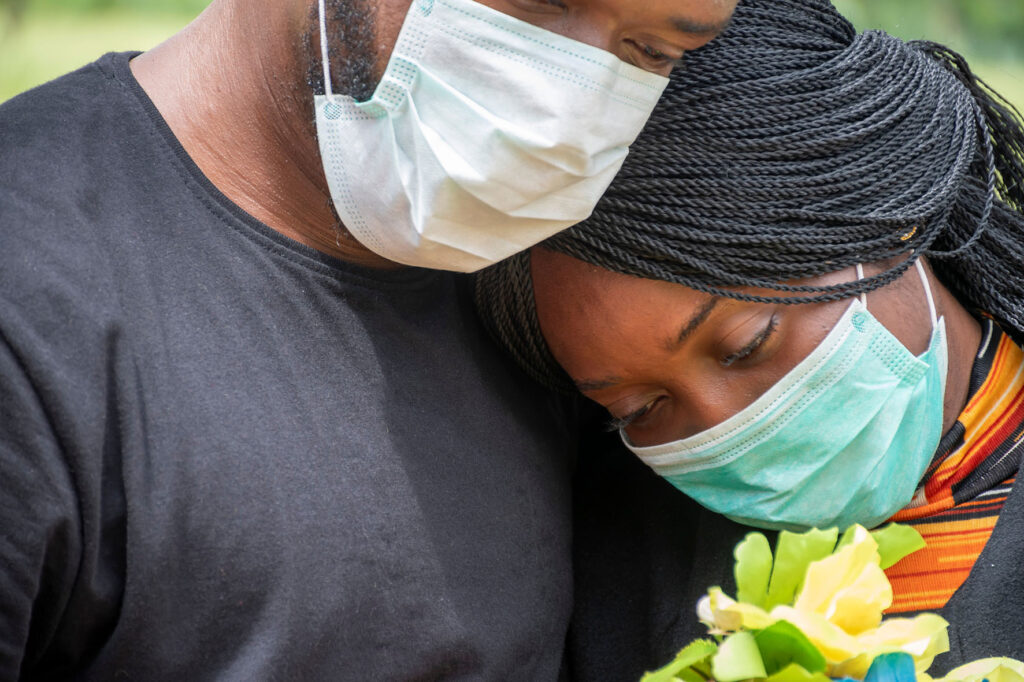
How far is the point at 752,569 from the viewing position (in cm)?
139

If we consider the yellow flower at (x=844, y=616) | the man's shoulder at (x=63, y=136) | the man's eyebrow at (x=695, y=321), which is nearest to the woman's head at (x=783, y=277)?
the man's eyebrow at (x=695, y=321)

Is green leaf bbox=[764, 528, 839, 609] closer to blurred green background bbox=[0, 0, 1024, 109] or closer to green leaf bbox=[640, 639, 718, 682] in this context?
green leaf bbox=[640, 639, 718, 682]

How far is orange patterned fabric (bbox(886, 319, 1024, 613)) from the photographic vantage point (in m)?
1.84

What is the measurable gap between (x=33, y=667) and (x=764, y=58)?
1421 mm

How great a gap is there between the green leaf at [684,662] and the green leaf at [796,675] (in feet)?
0.44

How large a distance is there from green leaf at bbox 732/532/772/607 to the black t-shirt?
473 millimetres

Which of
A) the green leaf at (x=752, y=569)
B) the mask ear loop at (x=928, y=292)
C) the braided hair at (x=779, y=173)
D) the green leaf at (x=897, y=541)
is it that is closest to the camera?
the green leaf at (x=752, y=569)

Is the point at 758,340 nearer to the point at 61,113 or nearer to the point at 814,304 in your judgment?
the point at 814,304

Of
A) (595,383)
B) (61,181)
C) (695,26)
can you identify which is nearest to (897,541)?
(595,383)

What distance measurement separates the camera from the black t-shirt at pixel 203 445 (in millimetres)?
1302

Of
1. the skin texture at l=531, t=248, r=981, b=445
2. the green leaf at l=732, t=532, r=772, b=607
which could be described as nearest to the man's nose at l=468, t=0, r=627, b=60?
the skin texture at l=531, t=248, r=981, b=445

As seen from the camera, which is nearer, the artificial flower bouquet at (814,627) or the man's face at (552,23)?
the artificial flower bouquet at (814,627)

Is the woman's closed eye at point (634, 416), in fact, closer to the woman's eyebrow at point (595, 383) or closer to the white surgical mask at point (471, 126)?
the woman's eyebrow at point (595, 383)

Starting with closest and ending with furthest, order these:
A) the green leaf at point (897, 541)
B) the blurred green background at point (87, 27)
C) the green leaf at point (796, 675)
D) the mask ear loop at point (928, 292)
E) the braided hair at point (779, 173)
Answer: the green leaf at point (796, 675) < the green leaf at point (897, 541) < the braided hair at point (779, 173) < the mask ear loop at point (928, 292) < the blurred green background at point (87, 27)
